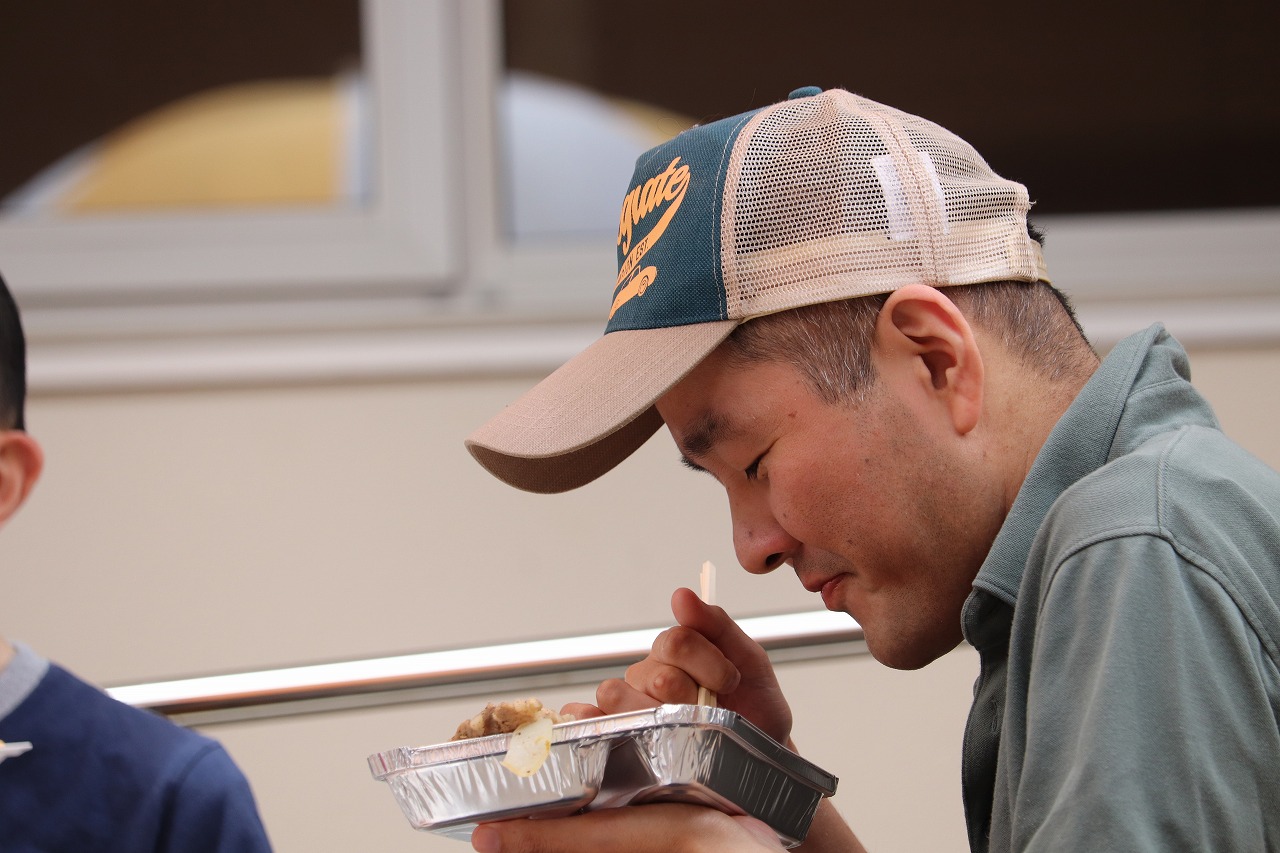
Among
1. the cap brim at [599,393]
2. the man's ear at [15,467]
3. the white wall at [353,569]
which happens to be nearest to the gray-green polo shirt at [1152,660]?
the cap brim at [599,393]

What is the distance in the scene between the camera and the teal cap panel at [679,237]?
2.44 ft

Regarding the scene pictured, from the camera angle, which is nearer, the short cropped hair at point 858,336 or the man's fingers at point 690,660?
the short cropped hair at point 858,336

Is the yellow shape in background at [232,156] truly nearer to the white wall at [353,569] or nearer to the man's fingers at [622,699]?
the white wall at [353,569]

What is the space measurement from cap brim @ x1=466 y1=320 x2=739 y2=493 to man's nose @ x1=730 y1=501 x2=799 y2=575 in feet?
0.29

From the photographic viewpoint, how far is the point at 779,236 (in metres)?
0.73

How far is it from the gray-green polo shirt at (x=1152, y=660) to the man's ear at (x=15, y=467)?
0.66m

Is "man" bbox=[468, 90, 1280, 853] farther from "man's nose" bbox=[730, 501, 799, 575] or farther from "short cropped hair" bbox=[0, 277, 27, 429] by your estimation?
"short cropped hair" bbox=[0, 277, 27, 429]

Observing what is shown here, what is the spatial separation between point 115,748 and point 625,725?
339 millimetres

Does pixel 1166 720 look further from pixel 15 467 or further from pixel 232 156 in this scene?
pixel 232 156

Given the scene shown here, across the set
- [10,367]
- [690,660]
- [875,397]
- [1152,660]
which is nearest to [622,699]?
[690,660]

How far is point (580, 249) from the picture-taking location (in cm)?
163

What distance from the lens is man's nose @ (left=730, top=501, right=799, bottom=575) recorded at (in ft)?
2.48

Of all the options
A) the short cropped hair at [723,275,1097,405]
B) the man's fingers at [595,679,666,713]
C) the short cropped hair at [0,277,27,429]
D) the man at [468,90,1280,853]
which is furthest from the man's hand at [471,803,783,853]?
Result: the short cropped hair at [0,277,27,429]

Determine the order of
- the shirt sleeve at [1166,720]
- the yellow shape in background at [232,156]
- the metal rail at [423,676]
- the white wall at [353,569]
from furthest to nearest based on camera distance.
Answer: the yellow shape in background at [232,156] → the white wall at [353,569] → the metal rail at [423,676] → the shirt sleeve at [1166,720]
